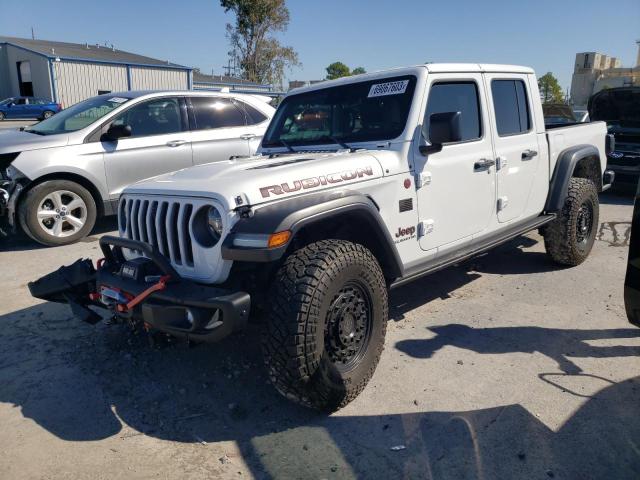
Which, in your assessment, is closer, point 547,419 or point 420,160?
point 547,419

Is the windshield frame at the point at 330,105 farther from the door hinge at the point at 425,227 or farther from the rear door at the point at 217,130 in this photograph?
the rear door at the point at 217,130

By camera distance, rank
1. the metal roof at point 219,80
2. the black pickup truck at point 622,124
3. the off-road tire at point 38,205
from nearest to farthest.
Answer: the off-road tire at point 38,205 < the black pickup truck at point 622,124 < the metal roof at point 219,80

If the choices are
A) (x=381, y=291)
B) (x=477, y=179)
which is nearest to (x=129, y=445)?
(x=381, y=291)

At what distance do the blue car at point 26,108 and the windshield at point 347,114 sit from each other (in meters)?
32.0

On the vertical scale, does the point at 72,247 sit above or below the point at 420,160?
below

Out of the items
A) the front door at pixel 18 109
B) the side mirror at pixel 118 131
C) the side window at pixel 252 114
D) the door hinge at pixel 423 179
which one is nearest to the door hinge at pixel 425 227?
the door hinge at pixel 423 179

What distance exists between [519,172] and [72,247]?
503 centimetres

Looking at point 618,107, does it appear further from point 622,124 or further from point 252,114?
point 252,114

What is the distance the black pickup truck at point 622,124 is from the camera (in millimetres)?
9031

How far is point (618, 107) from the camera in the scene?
956 centimetres

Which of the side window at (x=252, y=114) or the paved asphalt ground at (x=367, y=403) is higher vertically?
the side window at (x=252, y=114)

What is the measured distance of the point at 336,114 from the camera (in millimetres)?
3986

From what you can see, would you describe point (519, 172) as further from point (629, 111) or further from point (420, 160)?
point (629, 111)

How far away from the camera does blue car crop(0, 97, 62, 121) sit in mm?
31453
